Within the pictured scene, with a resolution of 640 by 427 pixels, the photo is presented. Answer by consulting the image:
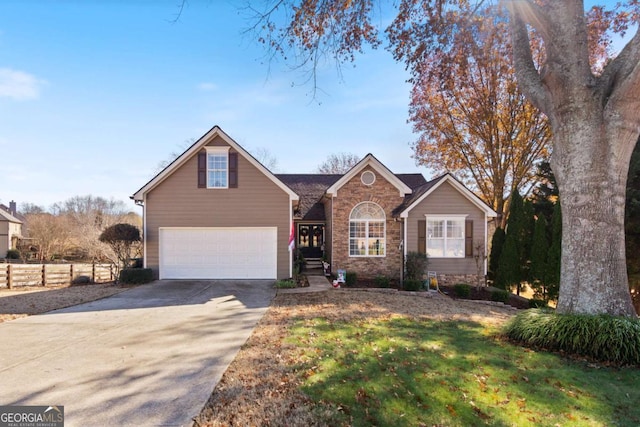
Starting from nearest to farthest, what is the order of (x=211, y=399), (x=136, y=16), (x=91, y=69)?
(x=211, y=399), (x=136, y=16), (x=91, y=69)

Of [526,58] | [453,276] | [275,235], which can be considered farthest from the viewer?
[453,276]

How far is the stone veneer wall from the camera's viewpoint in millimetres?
14711

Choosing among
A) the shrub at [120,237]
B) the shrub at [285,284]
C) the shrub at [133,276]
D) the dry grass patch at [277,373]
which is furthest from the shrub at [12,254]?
the dry grass patch at [277,373]

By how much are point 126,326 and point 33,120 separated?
358 inches

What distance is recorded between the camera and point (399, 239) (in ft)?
48.5

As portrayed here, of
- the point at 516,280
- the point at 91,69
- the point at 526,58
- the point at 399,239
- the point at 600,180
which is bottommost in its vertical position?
the point at 516,280

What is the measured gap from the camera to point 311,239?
18625 millimetres

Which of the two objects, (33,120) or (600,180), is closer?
(600,180)

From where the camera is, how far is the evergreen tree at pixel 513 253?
1381 centimetres

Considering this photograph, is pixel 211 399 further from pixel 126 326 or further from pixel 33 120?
pixel 33 120

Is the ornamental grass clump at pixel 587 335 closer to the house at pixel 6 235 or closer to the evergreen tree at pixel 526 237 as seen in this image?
the evergreen tree at pixel 526 237

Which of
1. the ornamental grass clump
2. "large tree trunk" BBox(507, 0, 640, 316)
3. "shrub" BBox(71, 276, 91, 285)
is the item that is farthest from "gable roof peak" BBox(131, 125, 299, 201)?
the ornamental grass clump

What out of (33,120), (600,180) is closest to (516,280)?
(600,180)

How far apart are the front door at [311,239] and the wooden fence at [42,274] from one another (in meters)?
10.2
